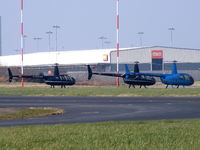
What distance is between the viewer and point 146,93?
5403 centimetres

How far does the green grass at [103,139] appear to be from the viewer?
14.7 metres

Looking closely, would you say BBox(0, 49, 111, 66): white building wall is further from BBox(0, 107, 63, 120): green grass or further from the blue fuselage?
BBox(0, 107, 63, 120): green grass

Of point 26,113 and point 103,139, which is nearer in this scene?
point 103,139

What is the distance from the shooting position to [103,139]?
53.3 feet

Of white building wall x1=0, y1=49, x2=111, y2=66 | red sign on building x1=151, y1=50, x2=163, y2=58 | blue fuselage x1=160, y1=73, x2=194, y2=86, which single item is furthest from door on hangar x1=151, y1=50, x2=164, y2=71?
blue fuselage x1=160, y1=73, x2=194, y2=86

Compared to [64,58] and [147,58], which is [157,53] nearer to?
[147,58]

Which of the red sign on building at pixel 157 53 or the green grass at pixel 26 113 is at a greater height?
the red sign on building at pixel 157 53

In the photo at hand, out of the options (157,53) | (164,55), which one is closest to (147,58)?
(157,53)

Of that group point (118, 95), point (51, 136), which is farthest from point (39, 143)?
point (118, 95)

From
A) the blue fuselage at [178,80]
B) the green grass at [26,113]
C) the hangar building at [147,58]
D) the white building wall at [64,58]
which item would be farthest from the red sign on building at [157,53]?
the green grass at [26,113]

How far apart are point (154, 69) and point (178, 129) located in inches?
3541

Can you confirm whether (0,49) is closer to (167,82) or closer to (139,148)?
(167,82)

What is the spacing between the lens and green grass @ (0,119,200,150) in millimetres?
14688

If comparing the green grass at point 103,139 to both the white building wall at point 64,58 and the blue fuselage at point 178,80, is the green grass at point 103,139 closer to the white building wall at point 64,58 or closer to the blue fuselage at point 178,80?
the blue fuselage at point 178,80
